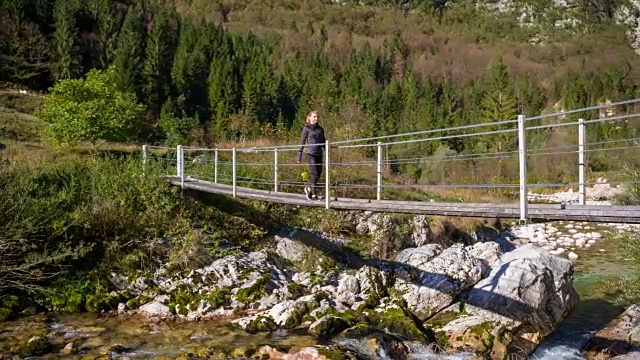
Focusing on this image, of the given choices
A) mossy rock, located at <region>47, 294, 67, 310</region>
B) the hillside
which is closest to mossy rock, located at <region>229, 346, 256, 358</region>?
mossy rock, located at <region>47, 294, 67, 310</region>

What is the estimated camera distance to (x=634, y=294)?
991 centimetres

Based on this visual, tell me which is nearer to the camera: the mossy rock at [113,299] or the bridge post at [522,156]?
the bridge post at [522,156]

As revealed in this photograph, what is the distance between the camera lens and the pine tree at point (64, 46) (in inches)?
1430

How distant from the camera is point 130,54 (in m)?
40.2

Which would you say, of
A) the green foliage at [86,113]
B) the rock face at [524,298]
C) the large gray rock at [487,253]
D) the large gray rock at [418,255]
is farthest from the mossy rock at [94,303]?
the green foliage at [86,113]

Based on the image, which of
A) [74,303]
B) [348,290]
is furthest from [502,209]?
[74,303]

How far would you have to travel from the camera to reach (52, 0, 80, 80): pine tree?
36.3 metres

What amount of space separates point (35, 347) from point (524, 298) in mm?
7553

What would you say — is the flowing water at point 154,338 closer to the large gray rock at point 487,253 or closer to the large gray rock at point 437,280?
the large gray rock at point 437,280

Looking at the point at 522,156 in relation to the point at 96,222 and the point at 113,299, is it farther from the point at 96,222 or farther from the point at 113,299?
the point at 96,222

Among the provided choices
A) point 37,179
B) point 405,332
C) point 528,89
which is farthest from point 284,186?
point 528,89

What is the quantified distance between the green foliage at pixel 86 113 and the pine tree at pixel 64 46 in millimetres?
19289

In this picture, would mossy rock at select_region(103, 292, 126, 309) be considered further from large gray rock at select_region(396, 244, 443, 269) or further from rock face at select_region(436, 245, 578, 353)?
large gray rock at select_region(396, 244, 443, 269)

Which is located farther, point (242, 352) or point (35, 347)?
point (242, 352)
